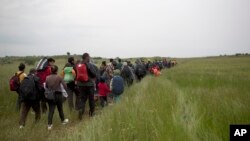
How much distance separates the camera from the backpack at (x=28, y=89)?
9.79 m

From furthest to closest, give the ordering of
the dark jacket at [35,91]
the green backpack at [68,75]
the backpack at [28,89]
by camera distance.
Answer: the green backpack at [68,75] < the dark jacket at [35,91] < the backpack at [28,89]

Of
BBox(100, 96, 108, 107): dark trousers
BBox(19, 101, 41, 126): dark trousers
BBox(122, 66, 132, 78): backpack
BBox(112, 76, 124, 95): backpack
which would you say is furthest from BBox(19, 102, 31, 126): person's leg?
BBox(122, 66, 132, 78): backpack

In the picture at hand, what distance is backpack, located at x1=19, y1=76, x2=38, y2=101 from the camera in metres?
9.79

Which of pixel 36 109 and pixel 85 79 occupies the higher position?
pixel 85 79

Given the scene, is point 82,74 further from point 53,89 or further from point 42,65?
point 42,65

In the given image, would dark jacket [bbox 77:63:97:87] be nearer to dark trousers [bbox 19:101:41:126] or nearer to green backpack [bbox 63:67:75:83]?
green backpack [bbox 63:67:75:83]

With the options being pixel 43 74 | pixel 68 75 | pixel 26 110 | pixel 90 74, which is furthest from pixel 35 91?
pixel 68 75

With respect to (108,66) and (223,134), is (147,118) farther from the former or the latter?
(108,66)

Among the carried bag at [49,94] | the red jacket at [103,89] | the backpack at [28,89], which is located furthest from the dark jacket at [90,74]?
the red jacket at [103,89]

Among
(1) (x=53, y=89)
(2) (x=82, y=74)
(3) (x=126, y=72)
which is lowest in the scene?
(1) (x=53, y=89)

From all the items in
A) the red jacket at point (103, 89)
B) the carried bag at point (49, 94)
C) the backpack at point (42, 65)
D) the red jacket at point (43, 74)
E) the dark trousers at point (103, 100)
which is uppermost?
the backpack at point (42, 65)

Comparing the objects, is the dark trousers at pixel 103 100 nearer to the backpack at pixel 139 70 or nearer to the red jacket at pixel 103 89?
the red jacket at pixel 103 89

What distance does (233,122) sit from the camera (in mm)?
5336

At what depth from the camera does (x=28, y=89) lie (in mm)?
9797
